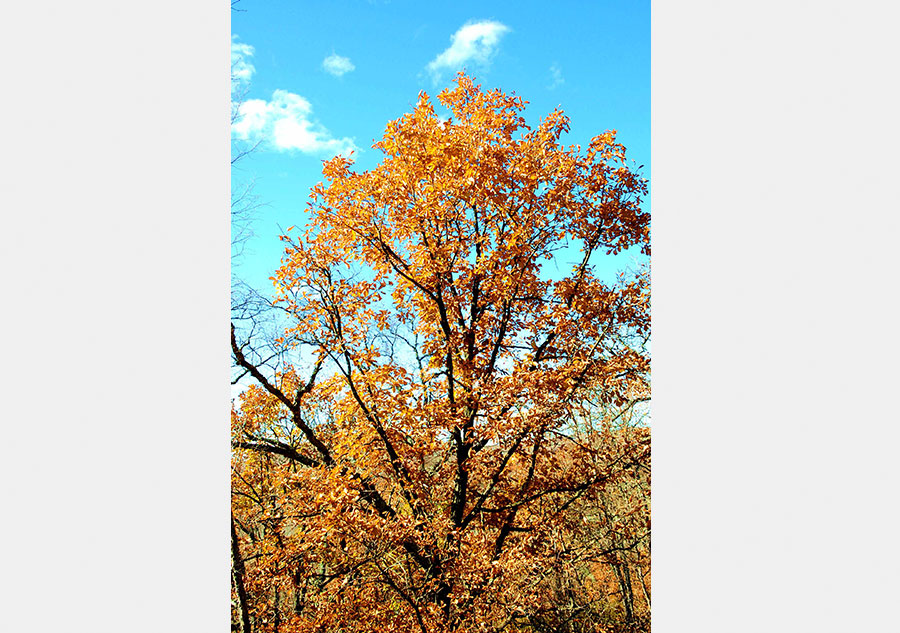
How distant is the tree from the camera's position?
475cm

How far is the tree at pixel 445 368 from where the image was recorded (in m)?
4.75

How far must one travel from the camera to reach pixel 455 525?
5.05 meters

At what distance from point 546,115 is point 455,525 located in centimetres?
428

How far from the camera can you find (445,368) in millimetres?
5777

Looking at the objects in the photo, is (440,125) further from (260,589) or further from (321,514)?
(260,589)
